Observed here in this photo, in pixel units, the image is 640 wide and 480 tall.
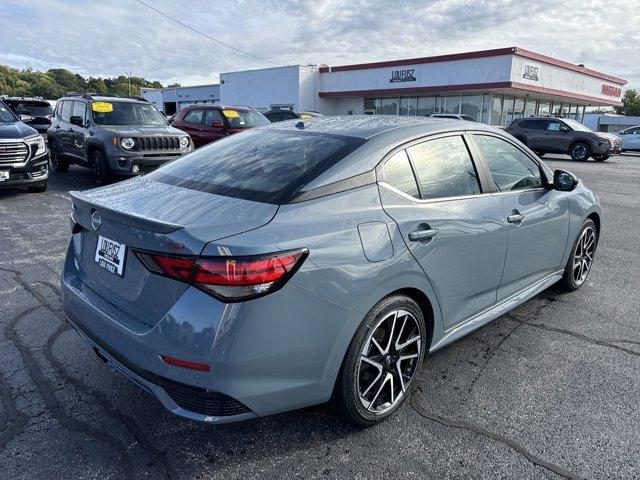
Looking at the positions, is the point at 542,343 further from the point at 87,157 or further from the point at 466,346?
the point at 87,157

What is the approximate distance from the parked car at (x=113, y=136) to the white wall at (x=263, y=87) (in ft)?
84.1

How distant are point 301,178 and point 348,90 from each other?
112 ft

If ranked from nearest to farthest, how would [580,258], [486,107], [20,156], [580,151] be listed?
[580,258] → [20,156] → [580,151] → [486,107]

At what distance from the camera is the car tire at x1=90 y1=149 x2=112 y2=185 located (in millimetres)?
9516

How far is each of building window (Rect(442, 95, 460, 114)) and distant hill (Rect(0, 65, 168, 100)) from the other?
4285 centimetres

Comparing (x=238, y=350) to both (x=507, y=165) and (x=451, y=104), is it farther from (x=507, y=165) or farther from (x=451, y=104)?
(x=451, y=104)

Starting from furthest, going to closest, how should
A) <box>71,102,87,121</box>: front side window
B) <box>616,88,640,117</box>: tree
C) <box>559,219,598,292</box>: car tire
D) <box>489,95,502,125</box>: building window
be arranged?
<box>616,88,640,117</box>: tree, <box>489,95,502,125</box>: building window, <box>71,102,87,121</box>: front side window, <box>559,219,598,292</box>: car tire

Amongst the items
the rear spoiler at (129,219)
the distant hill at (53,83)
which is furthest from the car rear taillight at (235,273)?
the distant hill at (53,83)

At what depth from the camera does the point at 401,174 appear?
9.04ft

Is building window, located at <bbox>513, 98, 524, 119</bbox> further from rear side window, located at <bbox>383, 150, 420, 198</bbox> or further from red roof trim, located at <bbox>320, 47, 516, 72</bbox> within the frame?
rear side window, located at <bbox>383, 150, 420, 198</bbox>

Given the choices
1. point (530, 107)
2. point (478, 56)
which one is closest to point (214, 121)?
point (478, 56)

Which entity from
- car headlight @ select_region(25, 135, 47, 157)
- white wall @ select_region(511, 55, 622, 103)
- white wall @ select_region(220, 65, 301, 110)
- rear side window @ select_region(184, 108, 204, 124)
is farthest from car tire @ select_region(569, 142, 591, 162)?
white wall @ select_region(220, 65, 301, 110)

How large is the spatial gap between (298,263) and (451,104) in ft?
105

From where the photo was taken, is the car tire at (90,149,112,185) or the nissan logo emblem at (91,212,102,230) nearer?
the nissan logo emblem at (91,212,102,230)
